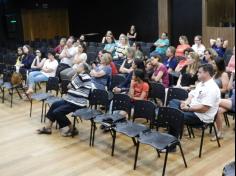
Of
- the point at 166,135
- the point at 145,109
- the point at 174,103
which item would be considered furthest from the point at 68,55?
the point at 166,135

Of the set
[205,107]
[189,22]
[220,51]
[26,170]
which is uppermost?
[189,22]

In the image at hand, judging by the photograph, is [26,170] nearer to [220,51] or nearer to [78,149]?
[78,149]

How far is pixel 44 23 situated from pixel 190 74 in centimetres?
1142

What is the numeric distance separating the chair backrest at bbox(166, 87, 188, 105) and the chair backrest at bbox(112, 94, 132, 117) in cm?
73

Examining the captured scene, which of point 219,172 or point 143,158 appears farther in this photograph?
point 143,158

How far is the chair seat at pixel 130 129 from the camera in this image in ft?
Result: 13.8

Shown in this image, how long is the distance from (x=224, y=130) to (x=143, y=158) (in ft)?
5.18

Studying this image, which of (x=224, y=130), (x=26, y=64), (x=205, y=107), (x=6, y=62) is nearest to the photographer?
(x=205, y=107)

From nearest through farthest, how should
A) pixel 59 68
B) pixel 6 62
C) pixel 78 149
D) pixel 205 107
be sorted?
pixel 205 107, pixel 78 149, pixel 59 68, pixel 6 62

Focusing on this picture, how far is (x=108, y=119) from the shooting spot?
188 inches

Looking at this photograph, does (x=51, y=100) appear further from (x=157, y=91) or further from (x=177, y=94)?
(x=177, y=94)

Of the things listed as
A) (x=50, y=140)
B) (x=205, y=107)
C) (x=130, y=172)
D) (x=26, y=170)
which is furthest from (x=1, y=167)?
(x=205, y=107)

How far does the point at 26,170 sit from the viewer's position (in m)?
4.31

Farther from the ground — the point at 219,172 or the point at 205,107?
the point at 205,107
